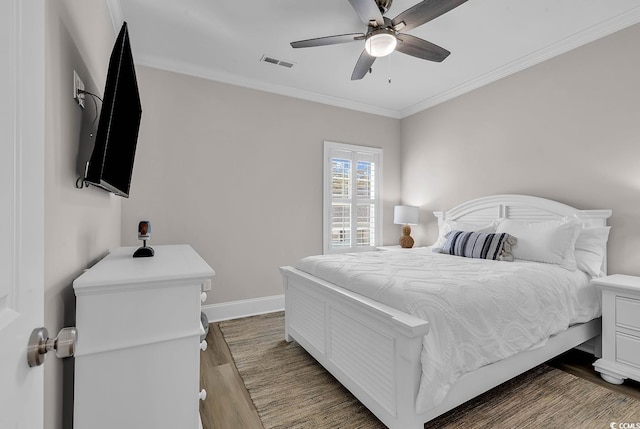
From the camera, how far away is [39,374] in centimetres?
62

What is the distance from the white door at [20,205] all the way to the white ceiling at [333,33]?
220cm

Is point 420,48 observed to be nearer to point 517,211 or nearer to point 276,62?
point 276,62

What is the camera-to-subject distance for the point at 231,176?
3.54m

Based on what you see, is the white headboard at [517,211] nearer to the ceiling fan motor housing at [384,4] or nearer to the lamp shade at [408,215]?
the lamp shade at [408,215]

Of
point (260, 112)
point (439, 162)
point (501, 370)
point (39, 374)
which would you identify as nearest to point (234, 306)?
point (260, 112)

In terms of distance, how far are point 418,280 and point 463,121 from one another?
9.34ft

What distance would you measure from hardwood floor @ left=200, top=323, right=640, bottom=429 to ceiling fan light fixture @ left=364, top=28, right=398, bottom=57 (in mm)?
2603

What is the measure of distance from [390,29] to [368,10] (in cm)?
25

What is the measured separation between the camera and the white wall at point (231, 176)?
10.4 feet

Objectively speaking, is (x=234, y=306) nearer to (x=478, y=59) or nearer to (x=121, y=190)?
(x=121, y=190)

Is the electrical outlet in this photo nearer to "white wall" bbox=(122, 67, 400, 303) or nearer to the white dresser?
the white dresser

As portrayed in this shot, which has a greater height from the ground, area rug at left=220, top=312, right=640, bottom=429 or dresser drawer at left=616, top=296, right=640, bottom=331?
dresser drawer at left=616, top=296, right=640, bottom=331

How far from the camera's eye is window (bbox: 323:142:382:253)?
4207mm

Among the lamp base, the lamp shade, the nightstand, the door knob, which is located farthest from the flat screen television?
the lamp base
